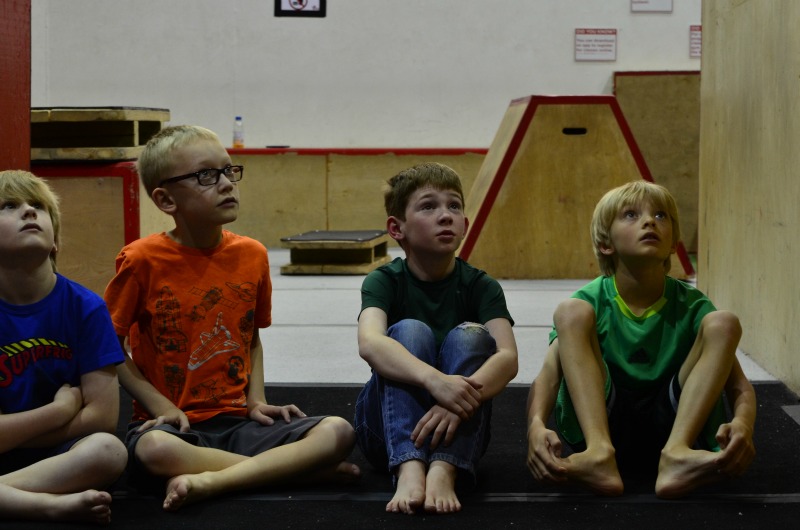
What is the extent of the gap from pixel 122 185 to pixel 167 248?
2.02 m

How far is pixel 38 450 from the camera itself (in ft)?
6.89

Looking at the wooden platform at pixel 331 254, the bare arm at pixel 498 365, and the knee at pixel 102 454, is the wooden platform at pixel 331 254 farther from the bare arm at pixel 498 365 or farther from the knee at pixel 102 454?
the knee at pixel 102 454

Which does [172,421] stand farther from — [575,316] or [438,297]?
[575,316]

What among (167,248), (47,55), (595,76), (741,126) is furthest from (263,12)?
(167,248)

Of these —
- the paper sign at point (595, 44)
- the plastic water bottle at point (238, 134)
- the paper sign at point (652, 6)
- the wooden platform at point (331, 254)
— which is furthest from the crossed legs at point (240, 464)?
the paper sign at point (652, 6)

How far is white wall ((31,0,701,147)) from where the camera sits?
8445mm

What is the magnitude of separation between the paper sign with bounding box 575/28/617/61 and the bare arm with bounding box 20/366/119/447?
6.80 meters

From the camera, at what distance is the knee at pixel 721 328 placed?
85.3 inches

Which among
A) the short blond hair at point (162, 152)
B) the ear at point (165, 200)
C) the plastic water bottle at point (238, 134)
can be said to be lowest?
the ear at point (165, 200)

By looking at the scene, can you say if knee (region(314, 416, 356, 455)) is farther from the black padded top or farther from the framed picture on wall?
the framed picture on wall

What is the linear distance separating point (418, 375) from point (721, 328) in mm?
628

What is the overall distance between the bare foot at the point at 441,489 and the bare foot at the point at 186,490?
0.44 metres

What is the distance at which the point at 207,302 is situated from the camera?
2348mm

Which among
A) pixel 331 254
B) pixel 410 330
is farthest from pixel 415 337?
pixel 331 254
